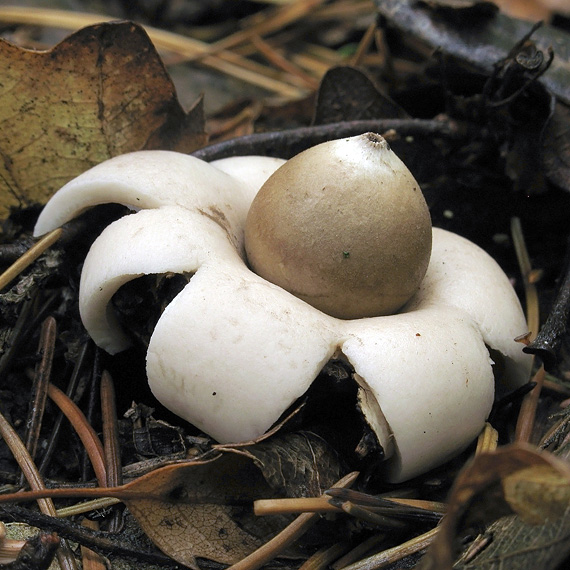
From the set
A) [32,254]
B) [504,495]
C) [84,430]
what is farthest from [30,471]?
[504,495]

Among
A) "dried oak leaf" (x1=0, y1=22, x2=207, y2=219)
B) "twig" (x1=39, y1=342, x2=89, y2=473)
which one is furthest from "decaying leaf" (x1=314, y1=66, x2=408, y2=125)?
"twig" (x1=39, y1=342, x2=89, y2=473)

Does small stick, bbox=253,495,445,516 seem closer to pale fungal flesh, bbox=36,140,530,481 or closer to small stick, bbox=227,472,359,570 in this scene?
small stick, bbox=227,472,359,570

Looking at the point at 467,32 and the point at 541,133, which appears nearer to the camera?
the point at 541,133

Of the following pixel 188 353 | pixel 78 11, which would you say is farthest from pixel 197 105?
pixel 78 11

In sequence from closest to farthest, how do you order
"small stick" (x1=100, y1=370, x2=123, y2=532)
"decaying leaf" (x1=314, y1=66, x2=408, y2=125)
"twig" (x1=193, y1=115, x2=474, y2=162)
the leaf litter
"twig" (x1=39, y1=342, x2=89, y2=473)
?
the leaf litter, "small stick" (x1=100, y1=370, x2=123, y2=532), "twig" (x1=39, y1=342, x2=89, y2=473), "twig" (x1=193, y1=115, x2=474, y2=162), "decaying leaf" (x1=314, y1=66, x2=408, y2=125)

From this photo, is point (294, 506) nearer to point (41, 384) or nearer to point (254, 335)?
point (254, 335)

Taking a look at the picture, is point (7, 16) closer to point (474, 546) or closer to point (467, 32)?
point (467, 32)
